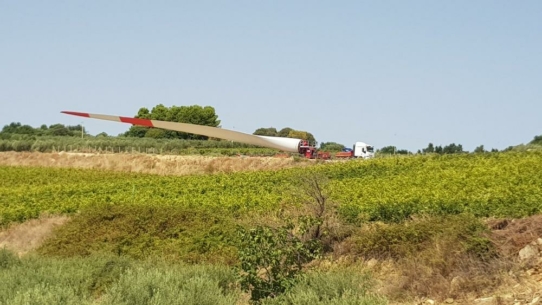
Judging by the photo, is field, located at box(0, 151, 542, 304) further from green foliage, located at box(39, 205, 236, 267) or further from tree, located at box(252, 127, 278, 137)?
tree, located at box(252, 127, 278, 137)

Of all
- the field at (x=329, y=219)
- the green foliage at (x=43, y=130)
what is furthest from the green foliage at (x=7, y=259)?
the green foliage at (x=43, y=130)

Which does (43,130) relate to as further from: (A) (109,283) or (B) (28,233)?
(A) (109,283)

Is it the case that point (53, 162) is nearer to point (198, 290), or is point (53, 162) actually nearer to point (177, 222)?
point (177, 222)

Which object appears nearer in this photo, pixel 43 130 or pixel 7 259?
pixel 7 259

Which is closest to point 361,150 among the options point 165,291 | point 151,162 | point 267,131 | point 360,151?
point 360,151

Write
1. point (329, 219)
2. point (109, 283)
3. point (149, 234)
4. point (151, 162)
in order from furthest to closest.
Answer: point (151, 162)
point (149, 234)
point (329, 219)
point (109, 283)

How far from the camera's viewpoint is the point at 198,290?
1304 centimetres

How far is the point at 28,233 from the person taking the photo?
25.9 meters

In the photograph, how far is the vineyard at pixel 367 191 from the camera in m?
19.2

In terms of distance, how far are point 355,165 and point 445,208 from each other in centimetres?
1554

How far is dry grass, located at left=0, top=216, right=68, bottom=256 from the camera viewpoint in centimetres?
2448

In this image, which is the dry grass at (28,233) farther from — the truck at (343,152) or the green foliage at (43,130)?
the green foliage at (43,130)

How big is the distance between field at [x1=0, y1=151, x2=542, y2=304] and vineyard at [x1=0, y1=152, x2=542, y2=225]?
5 cm

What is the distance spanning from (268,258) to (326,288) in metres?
1.74
